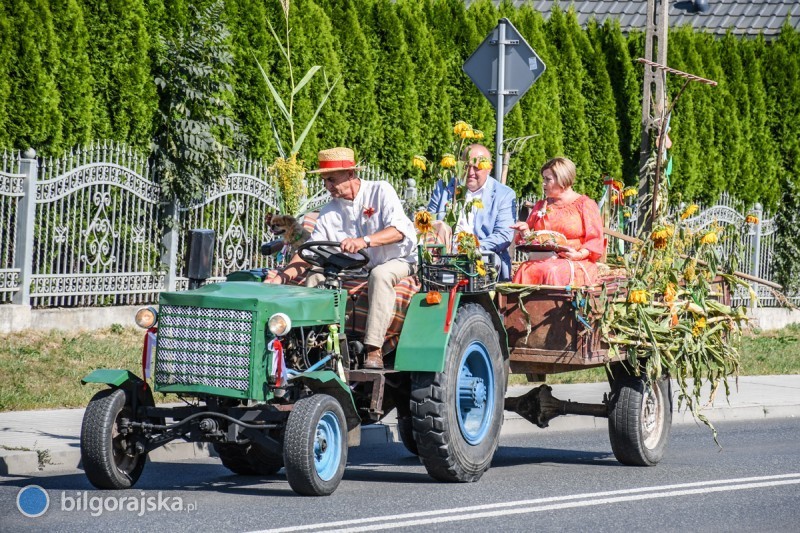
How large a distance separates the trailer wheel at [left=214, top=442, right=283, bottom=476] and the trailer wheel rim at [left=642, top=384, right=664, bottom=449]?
264 cm

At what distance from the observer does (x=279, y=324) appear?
7.30m

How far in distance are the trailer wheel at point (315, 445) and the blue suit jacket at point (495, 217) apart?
9.18 ft

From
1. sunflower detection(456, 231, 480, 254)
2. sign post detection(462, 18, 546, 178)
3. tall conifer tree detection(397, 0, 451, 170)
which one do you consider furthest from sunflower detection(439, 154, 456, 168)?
tall conifer tree detection(397, 0, 451, 170)

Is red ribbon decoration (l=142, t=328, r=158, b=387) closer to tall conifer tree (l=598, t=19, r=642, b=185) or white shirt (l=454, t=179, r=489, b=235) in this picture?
white shirt (l=454, t=179, r=489, b=235)

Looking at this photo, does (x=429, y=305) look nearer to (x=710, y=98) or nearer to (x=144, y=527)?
(x=144, y=527)

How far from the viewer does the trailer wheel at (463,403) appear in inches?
314

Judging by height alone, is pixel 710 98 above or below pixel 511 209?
above

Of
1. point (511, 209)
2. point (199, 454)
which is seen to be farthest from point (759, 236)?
point (199, 454)

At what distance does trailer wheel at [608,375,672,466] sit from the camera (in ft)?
29.8

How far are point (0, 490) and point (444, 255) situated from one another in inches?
119

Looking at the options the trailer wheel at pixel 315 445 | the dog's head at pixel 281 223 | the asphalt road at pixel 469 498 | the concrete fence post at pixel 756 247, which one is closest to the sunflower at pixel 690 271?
the asphalt road at pixel 469 498

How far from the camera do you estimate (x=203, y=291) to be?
7.76 m

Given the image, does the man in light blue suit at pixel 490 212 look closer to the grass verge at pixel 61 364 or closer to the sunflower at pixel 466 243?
the sunflower at pixel 466 243

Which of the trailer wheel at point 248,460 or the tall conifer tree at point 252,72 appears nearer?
the trailer wheel at point 248,460
